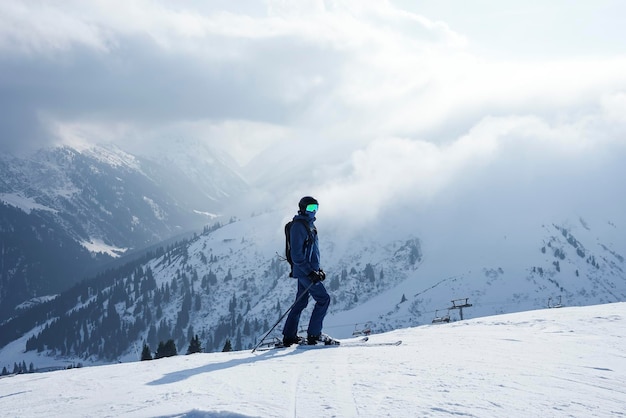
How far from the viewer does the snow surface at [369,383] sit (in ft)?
18.1

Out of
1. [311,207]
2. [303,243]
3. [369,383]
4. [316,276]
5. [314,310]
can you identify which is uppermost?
[311,207]

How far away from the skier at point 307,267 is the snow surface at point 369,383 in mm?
969

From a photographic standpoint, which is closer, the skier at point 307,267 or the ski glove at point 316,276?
the ski glove at point 316,276

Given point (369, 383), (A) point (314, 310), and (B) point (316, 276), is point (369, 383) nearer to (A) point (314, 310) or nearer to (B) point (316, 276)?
(B) point (316, 276)

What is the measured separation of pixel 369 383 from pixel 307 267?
185 inches

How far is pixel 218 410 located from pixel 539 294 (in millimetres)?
207576

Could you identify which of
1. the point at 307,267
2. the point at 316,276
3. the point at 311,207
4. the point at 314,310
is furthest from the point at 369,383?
the point at 311,207

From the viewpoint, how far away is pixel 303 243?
11156 millimetres

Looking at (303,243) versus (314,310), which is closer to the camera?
(303,243)

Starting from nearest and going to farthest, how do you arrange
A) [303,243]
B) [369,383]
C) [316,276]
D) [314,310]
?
[369,383]
[316,276]
[303,243]
[314,310]

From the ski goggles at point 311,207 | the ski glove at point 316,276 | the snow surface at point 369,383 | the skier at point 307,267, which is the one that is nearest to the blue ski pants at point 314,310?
the skier at point 307,267

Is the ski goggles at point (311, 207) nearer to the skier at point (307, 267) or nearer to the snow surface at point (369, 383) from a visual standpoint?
the skier at point (307, 267)

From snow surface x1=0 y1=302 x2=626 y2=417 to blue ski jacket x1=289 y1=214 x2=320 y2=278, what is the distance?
5.75ft

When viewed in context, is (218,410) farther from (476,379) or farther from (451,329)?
(451,329)
